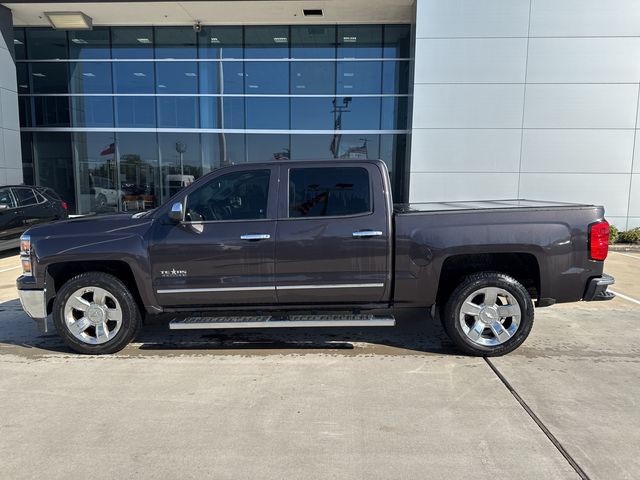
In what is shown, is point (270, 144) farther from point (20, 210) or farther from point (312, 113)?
point (20, 210)

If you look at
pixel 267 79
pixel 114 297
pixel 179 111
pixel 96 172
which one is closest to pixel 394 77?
pixel 267 79

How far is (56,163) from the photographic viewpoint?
18.6 metres

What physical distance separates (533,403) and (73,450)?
3365 mm

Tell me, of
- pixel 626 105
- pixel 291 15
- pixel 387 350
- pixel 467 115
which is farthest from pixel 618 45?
pixel 387 350

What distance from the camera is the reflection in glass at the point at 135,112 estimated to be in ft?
58.5

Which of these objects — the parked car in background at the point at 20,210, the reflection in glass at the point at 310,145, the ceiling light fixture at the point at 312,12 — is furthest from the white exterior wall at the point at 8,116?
the ceiling light fixture at the point at 312,12

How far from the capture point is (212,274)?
470 cm

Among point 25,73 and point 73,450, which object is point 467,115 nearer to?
point 73,450

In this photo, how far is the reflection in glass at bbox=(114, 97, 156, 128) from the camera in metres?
Result: 17.8

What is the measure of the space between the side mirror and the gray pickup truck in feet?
0.05

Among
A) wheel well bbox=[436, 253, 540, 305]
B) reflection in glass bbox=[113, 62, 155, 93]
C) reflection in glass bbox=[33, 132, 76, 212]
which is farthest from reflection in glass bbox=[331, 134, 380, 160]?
wheel well bbox=[436, 253, 540, 305]

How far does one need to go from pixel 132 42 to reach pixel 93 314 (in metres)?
16.2

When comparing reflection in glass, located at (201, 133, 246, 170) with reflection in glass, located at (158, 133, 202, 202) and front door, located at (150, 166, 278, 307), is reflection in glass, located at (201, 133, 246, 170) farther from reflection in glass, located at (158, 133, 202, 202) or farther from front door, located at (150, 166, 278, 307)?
front door, located at (150, 166, 278, 307)

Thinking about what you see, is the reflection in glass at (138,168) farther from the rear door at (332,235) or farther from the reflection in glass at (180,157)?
the rear door at (332,235)
